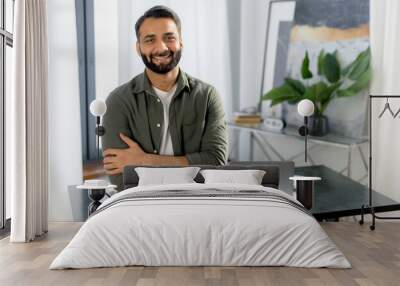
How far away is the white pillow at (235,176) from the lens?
597 centimetres

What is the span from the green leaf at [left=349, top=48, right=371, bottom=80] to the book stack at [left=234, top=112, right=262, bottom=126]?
3.66ft

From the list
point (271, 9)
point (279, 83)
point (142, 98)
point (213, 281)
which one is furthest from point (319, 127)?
point (213, 281)

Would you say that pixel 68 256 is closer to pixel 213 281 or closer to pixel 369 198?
pixel 213 281

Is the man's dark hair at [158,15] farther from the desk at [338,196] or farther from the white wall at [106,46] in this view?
the desk at [338,196]

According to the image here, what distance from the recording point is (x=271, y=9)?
6.98 metres

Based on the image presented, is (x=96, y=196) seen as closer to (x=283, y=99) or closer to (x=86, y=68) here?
(x=86, y=68)

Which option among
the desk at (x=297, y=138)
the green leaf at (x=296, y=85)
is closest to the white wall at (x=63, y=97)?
the desk at (x=297, y=138)

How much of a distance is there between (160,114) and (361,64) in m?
2.18

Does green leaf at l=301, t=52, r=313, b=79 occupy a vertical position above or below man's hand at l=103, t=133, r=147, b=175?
above

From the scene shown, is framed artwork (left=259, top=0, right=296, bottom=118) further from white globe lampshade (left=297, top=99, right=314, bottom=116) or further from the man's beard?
the man's beard

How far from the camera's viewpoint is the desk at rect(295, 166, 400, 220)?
21.3 feet

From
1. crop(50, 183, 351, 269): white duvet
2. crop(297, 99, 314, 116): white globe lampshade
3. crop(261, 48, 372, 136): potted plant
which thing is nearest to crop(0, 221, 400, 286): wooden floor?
crop(50, 183, 351, 269): white duvet

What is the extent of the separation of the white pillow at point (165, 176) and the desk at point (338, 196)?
4.47ft

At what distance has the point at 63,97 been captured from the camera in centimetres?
677
